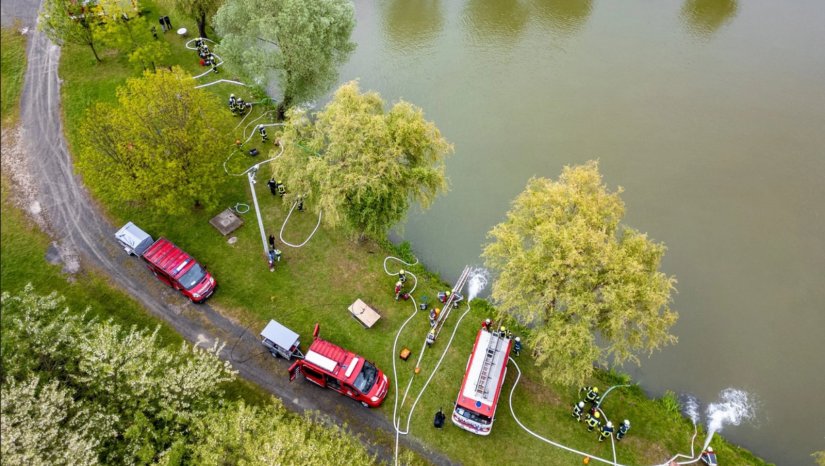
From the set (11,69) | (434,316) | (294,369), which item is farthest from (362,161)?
(11,69)

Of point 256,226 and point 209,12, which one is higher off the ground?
point 209,12

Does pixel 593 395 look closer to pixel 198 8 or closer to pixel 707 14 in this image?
pixel 198 8

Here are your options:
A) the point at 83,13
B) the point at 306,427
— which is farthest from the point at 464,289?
the point at 83,13

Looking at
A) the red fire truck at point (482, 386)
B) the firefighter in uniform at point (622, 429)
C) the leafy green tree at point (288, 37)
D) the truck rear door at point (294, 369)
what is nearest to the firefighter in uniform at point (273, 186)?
the leafy green tree at point (288, 37)

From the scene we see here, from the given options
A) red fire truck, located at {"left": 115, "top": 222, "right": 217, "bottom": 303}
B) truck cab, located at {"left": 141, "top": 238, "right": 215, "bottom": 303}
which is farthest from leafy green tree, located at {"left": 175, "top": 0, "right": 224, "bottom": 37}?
truck cab, located at {"left": 141, "top": 238, "right": 215, "bottom": 303}

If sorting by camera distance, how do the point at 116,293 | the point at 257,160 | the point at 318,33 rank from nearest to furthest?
the point at 116,293, the point at 318,33, the point at 257,160

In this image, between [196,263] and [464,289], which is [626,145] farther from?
[196,263]

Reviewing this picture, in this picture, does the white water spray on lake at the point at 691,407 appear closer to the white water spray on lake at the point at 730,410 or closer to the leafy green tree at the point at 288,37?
the white water spray on lake at the point at 730,410
